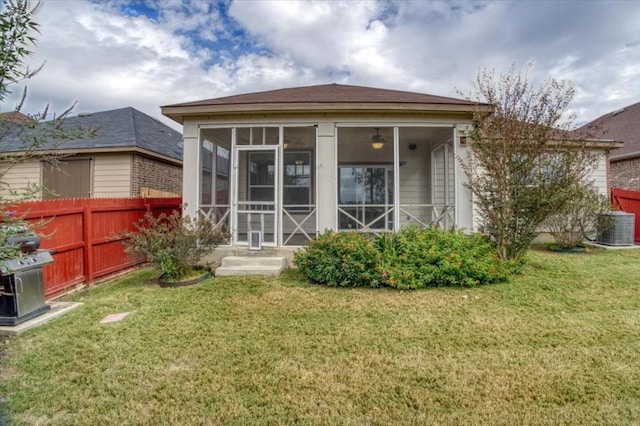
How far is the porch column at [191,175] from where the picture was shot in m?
6.50

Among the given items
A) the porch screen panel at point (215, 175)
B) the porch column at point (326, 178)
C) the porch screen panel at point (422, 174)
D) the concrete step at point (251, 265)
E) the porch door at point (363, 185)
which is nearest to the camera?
the concrete step at point (251, 265)

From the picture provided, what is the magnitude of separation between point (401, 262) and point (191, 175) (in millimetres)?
4632

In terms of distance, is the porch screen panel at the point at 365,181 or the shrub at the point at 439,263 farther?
the porch screen panel at the point at 365,181

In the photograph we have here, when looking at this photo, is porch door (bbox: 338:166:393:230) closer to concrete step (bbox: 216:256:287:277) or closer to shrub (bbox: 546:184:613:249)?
concrete step (bbox: 216:256:287:277)

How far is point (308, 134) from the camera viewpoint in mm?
7715

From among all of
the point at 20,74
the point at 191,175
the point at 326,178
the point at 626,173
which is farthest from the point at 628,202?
the point at 20,74

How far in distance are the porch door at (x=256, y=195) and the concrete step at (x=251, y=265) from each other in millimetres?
Answer: 425

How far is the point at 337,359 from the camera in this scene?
8.99 ft

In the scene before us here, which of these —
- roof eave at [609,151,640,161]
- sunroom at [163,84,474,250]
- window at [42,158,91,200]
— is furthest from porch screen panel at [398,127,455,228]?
window at [42,158,91,200]

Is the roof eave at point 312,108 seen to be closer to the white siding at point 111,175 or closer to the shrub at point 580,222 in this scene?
the white siding at point 111,175

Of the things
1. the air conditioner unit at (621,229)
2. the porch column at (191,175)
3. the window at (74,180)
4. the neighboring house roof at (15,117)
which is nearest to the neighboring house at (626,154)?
the air conditioner unit at (621,229)

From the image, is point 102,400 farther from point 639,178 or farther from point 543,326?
point 639,178

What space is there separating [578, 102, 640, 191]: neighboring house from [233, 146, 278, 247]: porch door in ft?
39.0

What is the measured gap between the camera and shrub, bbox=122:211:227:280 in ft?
16.9
